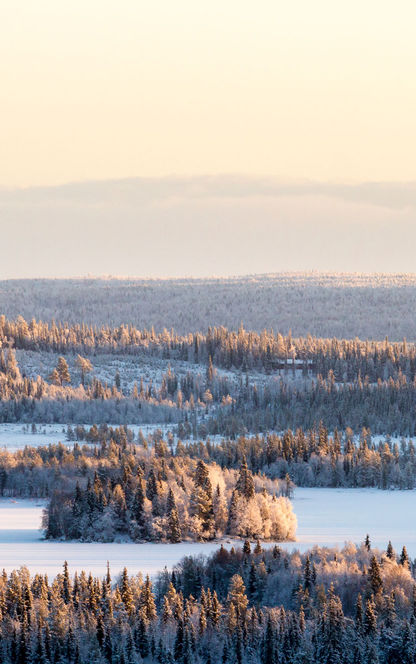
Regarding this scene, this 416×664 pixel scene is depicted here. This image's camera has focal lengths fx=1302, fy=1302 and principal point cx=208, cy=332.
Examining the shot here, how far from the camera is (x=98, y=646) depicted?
62.0 m

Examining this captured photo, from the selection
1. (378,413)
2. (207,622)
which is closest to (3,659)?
(207,622)

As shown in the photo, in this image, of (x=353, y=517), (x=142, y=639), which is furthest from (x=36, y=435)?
(x=142, y=639)

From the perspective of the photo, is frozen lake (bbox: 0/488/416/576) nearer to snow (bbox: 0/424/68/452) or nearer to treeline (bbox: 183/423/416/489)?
treeline (bbox: 183/423/416/489)

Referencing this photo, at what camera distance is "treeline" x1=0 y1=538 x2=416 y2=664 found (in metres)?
61.2

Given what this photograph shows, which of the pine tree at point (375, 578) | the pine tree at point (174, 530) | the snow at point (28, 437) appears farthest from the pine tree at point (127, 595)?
the snow at point (28, 437)

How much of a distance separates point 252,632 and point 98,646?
24.2 ft

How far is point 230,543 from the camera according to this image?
297ft

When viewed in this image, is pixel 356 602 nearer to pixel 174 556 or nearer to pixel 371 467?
pixel 174 556

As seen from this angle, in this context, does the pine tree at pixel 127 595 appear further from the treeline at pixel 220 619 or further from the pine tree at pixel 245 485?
the pine tree at pixel 245 485

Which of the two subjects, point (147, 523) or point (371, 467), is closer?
point (147, 523)

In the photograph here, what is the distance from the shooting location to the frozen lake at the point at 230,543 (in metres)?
81.8

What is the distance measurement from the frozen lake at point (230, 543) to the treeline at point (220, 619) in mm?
9918

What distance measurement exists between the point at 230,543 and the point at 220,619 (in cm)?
2772

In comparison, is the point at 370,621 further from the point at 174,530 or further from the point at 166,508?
the point at 166,508
